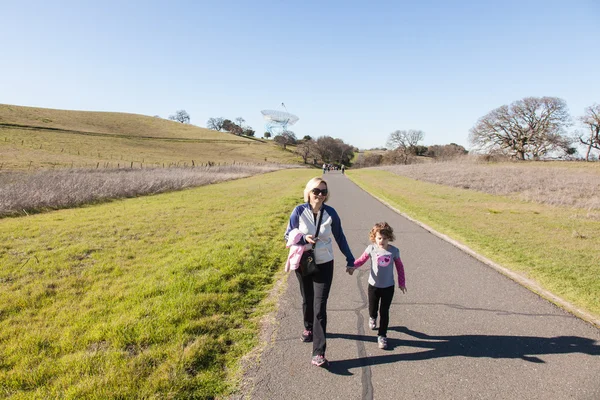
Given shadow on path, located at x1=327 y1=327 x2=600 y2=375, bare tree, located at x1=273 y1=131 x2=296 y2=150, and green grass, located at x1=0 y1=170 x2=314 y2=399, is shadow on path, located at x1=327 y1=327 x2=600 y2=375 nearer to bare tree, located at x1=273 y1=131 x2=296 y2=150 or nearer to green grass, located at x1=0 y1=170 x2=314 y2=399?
green grass, located at x1=0 y1=170 x2=314 y2=399

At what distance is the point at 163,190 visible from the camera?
65.4 ft

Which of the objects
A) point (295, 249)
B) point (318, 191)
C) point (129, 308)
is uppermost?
point (318, 191)

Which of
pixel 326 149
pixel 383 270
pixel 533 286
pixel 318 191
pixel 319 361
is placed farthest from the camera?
pixel 326 149

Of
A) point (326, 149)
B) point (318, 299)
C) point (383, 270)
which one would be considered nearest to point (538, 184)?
point (383, 270)

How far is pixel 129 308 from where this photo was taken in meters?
4.27

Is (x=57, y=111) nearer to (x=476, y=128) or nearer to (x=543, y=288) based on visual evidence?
(x=476, y=128)

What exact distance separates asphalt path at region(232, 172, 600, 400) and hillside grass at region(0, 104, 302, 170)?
34.3 metres

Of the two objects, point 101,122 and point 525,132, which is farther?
point 101,122

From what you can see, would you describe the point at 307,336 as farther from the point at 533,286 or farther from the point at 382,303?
the point at 533,286

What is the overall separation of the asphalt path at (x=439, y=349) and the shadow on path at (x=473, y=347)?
0.03 feet

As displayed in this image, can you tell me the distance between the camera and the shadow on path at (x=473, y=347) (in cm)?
322

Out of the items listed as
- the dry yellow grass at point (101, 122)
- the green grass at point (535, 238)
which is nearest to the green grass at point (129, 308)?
the green grass at point (535, 238)

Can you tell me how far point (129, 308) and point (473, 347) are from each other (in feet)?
13.8

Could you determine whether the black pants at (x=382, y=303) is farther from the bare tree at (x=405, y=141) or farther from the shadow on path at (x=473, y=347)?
the bare tree at (x=405, y=141)
